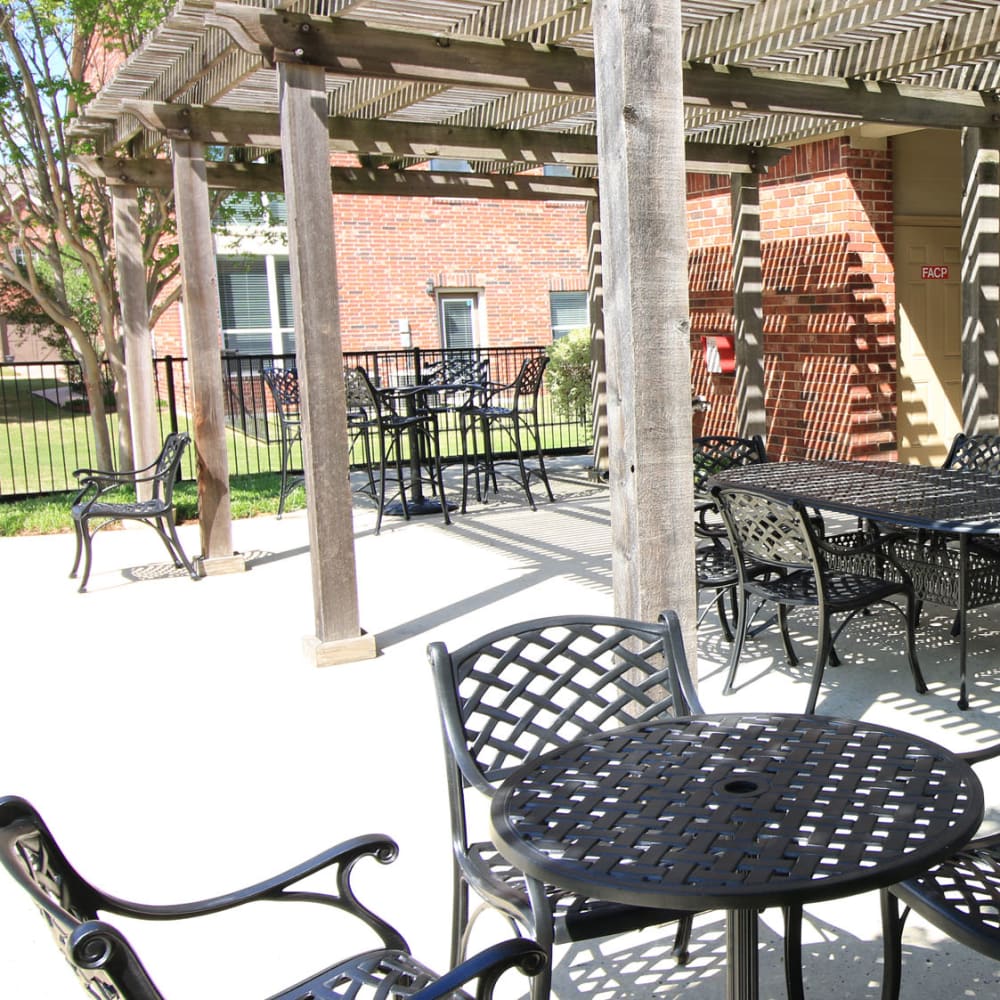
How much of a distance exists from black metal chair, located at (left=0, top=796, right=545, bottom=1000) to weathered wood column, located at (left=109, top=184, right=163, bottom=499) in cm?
741

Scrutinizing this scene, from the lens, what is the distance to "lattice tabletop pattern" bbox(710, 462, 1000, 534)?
430 centimetres

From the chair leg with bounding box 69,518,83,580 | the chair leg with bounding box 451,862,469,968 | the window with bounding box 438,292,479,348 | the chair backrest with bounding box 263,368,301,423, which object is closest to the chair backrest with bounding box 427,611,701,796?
the chair leg with bounding box 451,862,469,968

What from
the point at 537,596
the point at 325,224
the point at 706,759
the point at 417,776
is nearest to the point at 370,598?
the point at 537,596

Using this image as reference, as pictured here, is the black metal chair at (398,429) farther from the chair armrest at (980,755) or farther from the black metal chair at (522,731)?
the chair armrest at (980,755)

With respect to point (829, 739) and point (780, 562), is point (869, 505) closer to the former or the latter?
point (780, 562)

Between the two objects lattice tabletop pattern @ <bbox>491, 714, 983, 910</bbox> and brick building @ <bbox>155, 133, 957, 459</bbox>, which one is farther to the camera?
brick building @ <bbox>155, 133, 957, 459</bbox>

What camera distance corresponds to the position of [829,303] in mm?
10023

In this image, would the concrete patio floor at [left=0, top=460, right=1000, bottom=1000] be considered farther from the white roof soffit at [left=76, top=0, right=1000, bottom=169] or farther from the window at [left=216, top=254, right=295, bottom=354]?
the window at [left=216, top=254, right=295, bottom=354]

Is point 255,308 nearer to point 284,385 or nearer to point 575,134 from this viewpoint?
point 284,385

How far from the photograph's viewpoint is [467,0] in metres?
5.52

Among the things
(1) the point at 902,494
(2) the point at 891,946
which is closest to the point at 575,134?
(1) the point at 902,494

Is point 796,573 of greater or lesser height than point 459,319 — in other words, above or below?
below

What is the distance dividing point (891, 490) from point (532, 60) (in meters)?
3.02

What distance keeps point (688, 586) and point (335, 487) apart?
2.46 metres
